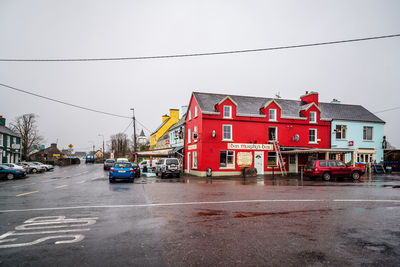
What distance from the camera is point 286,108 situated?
104ft

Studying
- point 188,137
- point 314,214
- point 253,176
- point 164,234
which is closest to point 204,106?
point 188,137

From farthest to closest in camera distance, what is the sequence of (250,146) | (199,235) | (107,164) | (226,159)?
(107,164) → (250,146) → (226,159) → (199,235)

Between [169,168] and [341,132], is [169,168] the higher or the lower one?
the lower one

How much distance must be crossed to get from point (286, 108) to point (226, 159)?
410 inches

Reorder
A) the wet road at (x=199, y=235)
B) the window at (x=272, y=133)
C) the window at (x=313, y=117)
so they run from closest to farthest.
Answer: the wet road at (x=199, y=235) → the window at (x=272, y=133) → the window at (x=313, y=117)

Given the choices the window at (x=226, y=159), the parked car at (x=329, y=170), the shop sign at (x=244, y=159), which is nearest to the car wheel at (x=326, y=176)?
the parked car at (x=329, y=170)

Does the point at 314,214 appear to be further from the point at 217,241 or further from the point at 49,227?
the point at 49,227

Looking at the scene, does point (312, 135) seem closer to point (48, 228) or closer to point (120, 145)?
point (48, 228)

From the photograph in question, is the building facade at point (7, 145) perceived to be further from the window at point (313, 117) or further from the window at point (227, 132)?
the window at point (313, 117)

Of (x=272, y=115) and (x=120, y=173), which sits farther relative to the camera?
(x=272, y=115)

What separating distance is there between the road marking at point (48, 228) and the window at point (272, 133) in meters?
24.8

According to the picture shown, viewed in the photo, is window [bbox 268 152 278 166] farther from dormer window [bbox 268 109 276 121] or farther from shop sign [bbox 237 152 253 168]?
dormer window [bbox 268 109 276 121]

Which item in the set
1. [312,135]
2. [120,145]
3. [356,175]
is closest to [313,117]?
[312,135]

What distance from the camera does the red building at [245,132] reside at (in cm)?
2720
